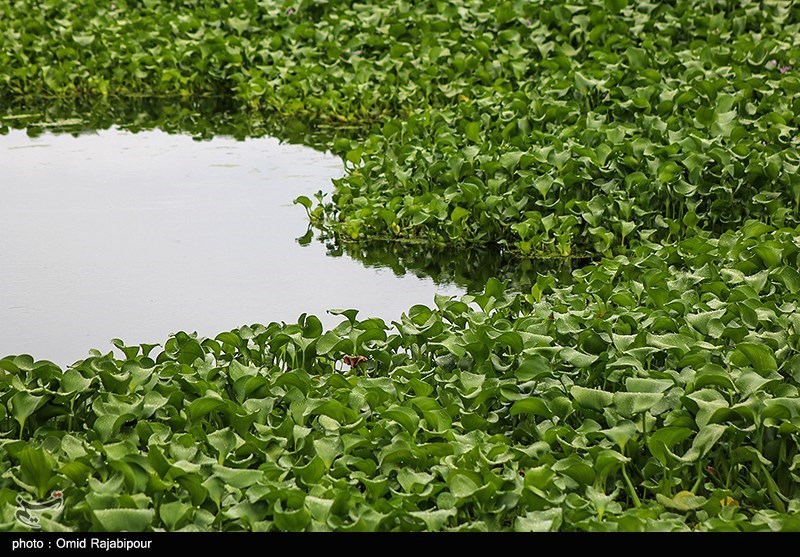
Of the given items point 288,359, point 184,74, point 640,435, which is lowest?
point 184,74

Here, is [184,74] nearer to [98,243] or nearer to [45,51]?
[45,51]

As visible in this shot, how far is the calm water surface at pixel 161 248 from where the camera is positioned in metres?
4.61

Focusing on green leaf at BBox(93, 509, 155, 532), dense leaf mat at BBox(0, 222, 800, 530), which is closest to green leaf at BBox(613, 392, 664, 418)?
dense leaf mat at BBox(0, 222, 800, 530)

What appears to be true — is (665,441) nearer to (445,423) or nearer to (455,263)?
(445,423)

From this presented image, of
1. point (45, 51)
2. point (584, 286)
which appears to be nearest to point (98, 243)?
point (584, 286)

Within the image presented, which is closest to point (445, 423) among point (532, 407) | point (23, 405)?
point (532, 407)

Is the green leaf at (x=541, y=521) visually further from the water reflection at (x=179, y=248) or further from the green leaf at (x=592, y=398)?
the water reflection at (x=179, y=248)

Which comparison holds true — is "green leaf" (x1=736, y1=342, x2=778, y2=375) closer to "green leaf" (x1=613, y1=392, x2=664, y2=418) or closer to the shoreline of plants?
the shoreline of plants

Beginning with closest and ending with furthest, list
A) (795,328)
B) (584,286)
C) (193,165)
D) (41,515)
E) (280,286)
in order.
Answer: (41,515) → (795,328) → (584,286) → (280,286) → (193,165)

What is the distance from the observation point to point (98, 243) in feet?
18.1

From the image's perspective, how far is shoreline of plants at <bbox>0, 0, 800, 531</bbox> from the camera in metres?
2.75

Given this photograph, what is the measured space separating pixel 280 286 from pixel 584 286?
1.36m

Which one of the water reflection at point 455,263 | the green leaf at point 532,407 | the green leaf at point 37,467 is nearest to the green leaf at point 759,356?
the green leaf at point 532,407

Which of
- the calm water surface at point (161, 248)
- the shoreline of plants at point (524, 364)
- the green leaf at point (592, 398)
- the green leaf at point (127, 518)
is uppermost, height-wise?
the green leaf at point (127, 518)
